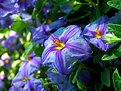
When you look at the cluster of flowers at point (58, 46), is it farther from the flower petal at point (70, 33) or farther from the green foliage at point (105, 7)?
the green foliage at point (105, 7)

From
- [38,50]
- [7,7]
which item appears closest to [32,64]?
[38,50]

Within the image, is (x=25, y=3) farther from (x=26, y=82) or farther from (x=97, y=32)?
(x=97, y=32)

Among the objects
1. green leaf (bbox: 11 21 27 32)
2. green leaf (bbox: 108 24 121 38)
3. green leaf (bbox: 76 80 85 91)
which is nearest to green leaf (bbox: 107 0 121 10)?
green leaf (bbox: 108 24 121 38)

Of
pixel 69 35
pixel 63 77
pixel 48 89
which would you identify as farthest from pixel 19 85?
pixel 69 35

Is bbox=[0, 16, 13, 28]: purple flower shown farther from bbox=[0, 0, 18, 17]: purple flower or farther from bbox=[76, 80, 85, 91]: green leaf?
bbox=[76, 80, 85, 91]: green leaf

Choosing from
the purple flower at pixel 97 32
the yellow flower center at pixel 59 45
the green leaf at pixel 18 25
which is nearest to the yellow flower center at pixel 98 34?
the purple flower at pixel 97 32

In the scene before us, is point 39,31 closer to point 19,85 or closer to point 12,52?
point 19,85

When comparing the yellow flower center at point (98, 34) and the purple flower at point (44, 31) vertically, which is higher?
the yellow flower center at point (98, 34)
